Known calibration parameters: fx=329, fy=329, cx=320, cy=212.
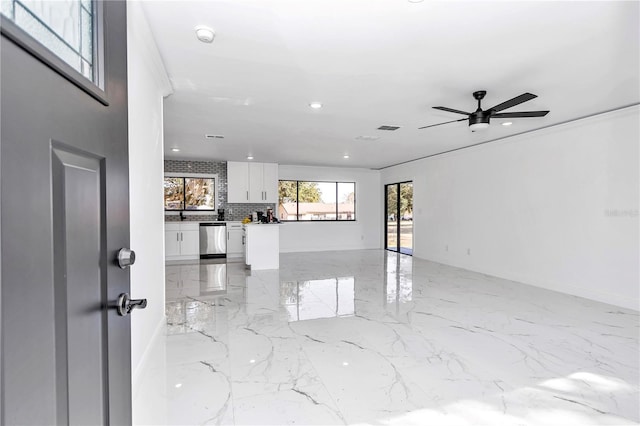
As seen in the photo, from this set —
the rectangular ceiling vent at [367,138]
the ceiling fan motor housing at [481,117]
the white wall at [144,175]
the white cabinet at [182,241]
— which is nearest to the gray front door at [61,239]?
the white wall at [144,175]

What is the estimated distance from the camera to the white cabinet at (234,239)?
805 cm

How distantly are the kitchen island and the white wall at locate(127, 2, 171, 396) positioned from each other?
3.21 meters

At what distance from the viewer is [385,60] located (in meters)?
2.73

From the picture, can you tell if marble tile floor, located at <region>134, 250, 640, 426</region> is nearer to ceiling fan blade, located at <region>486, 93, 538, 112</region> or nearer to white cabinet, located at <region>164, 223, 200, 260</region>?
ceiling fan blade, located at <region>486, 93, 538, 112</region>

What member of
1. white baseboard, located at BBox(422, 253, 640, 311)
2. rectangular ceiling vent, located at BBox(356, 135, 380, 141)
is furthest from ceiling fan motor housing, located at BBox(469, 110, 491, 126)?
white baseboard, located at BBox(422, 253, 640, 311)

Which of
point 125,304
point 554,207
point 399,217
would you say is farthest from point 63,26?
point 399,217

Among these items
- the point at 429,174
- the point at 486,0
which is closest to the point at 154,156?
the point at 486,0

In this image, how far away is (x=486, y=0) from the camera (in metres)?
1.98

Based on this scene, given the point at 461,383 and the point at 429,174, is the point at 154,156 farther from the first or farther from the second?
the point at 429,174

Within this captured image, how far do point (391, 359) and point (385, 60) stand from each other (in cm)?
242

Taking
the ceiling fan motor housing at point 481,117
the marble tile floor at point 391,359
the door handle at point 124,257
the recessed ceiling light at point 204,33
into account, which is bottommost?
the marble tile floor at point 391,359

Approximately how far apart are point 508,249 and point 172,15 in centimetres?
575

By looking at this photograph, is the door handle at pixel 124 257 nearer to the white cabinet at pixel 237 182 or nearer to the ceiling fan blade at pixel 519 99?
the ceiling fan blade at pixel 519 99

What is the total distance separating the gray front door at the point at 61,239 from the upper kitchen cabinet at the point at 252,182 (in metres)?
7.24
